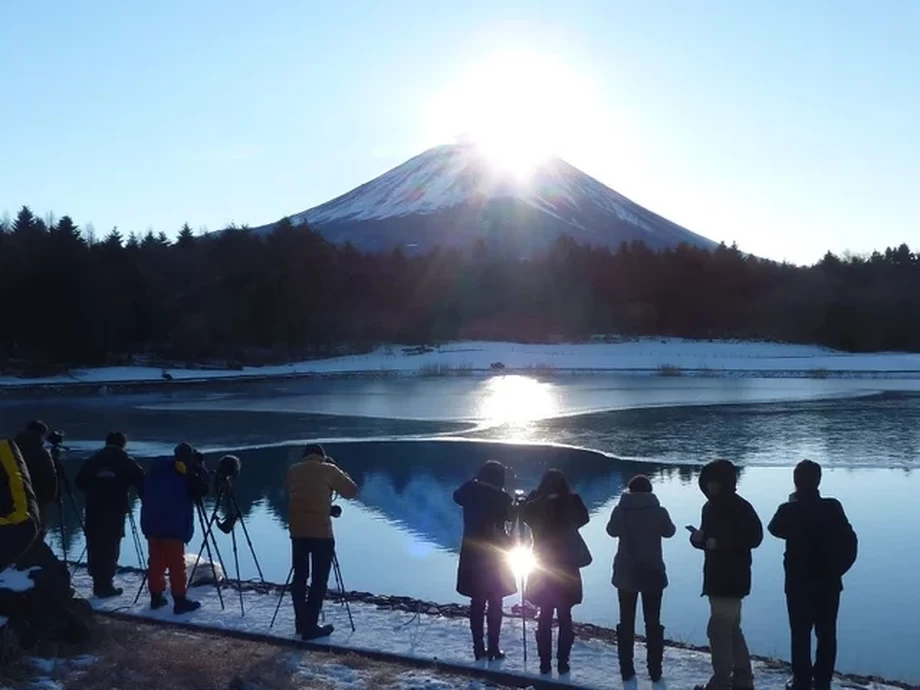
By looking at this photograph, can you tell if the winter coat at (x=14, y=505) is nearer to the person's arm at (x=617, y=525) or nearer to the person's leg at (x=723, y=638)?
the person's arm at (x=617, y=525)

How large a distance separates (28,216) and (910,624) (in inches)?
2444

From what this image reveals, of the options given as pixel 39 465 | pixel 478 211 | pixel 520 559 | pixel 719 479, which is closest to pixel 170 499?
pixel 39 465

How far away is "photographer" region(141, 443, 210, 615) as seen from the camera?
6.96 m

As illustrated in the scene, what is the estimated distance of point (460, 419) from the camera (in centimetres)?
2531

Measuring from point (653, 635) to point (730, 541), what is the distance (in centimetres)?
89

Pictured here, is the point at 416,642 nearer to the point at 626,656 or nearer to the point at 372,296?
the point at 626,656

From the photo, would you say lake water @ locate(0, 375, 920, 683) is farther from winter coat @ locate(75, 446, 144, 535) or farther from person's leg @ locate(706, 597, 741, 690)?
winter coat @ locate(75, 446, 144, 535)

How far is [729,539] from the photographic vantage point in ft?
17.3

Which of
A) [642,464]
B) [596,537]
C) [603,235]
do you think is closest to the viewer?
[596,537]

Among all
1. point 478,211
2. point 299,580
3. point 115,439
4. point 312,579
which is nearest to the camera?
point 312,579

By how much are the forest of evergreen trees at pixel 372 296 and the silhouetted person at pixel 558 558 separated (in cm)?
3931

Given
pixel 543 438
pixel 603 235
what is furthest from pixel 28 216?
pixel 603 235

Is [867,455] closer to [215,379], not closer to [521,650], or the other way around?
[521,650]

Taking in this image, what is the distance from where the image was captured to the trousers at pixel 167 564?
7004 mm
